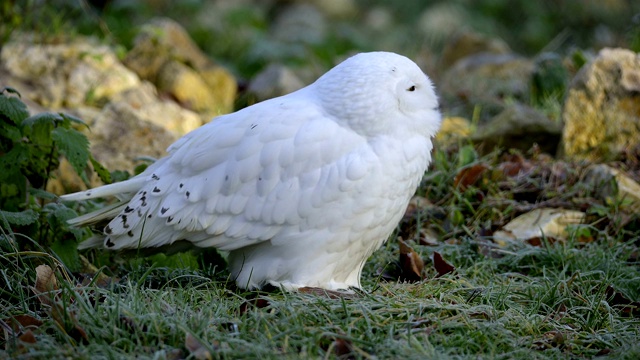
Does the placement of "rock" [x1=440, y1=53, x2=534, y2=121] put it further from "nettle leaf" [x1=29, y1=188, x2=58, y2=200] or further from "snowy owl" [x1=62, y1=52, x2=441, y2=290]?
"nettle leaf" [x1=29, y1=188, x2=58, y2=200]

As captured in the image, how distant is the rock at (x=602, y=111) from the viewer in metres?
4.68

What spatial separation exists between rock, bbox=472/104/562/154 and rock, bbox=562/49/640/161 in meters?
0.13

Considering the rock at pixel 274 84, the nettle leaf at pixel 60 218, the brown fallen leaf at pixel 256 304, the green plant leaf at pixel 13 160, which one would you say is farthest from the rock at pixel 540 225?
the rock at pixel 274 84

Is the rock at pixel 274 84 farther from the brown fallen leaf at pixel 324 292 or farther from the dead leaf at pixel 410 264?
the brown fallen leaf at pixel 324 292

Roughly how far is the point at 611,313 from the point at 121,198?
1853 mm

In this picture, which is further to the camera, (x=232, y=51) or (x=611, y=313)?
(x=232, y=51)

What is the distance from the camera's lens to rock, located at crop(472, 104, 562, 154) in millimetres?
4688

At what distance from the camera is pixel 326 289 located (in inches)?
120

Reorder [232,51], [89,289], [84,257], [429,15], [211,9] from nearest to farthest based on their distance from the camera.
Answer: [89,289]
[84,257]
[232,51]
[211,9]
[429,15]

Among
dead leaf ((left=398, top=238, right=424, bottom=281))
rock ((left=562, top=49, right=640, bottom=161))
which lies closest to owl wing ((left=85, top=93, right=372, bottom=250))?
dead leaf ((left=398, top=238, right=424, bottom=281))

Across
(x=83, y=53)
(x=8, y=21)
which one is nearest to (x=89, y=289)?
(x=83, y=53)

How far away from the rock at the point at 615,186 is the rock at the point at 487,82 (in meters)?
1.59

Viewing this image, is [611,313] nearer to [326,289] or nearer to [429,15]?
[326,289]

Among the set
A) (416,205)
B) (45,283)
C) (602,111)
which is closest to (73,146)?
(45,283)
